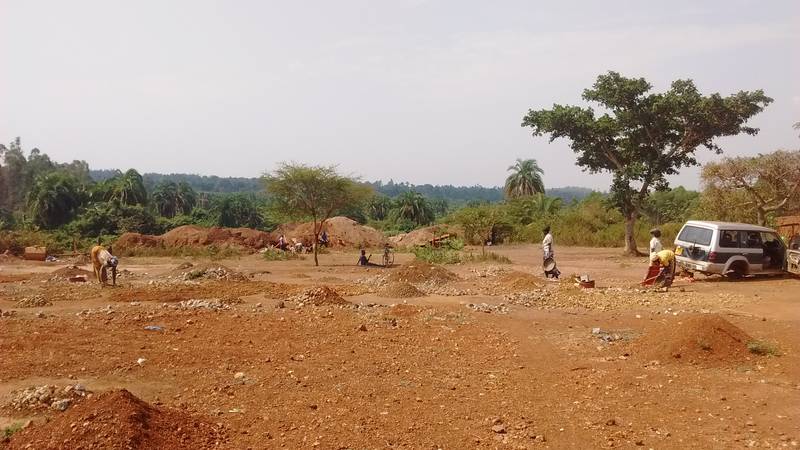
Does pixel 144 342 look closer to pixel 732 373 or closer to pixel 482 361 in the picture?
pixel 482 361

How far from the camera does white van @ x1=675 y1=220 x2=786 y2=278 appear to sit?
629 inches

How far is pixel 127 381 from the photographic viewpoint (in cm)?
772

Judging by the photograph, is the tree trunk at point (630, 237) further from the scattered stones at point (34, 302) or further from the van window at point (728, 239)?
the scattered stones at point (34, 302)

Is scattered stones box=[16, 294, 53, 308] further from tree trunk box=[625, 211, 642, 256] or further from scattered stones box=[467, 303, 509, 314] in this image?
tree trunk box=[625, 211, 642, 256]

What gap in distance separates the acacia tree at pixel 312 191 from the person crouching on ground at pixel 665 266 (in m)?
15.9

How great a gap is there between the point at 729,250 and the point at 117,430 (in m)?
16.2

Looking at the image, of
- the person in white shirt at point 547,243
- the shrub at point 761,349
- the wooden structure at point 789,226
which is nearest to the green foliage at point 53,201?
the person in white shirt at point 547,243

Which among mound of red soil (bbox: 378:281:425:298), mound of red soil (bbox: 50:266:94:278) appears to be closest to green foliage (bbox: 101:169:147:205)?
mound of red soil (bbox: 50:266:94:278)

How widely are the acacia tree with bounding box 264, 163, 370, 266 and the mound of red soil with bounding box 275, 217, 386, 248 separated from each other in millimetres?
12518

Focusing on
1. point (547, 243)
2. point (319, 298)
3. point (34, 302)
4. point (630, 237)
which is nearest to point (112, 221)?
point (34, 302)

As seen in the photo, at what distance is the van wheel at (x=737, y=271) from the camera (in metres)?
16.3

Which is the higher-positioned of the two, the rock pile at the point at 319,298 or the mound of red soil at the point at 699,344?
the mound of red soil at the point at 699,344

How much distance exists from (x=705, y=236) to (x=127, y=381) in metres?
15.1

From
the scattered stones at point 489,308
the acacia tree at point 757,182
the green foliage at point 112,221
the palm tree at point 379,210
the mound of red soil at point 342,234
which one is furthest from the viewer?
the palm tree at point 379,210
